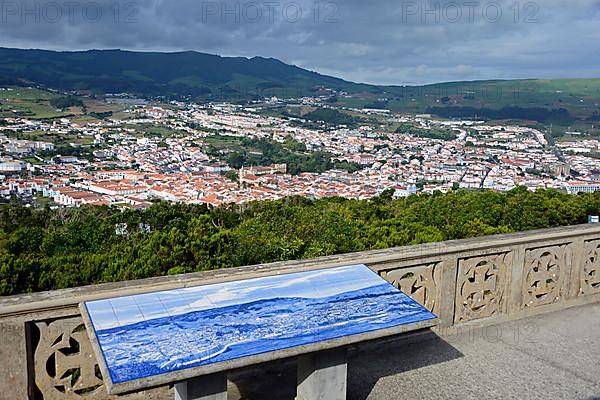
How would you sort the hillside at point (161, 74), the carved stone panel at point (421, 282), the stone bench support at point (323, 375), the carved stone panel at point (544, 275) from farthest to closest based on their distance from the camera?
the hillside at point (161, 74), the carved stone panel at point (544, 275), the carved stone panel at point (421, 282), the stone bench support at point (323, 375)

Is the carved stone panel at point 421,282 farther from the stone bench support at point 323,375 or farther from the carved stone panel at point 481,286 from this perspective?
the stone bench support at point 323,375

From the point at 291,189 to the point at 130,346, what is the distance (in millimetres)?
31686

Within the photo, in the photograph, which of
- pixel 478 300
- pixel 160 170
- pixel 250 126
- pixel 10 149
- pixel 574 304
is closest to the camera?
pixel 478 300

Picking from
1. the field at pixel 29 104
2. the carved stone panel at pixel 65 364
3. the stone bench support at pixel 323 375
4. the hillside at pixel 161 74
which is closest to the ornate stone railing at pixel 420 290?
the carved stone panel at pixel 65 364

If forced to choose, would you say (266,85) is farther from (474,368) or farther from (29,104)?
(474,368)

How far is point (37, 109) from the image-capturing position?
178 ft

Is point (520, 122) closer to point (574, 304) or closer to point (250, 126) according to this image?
point (250, 126)

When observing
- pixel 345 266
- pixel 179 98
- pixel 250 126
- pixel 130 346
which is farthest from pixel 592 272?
pixel 179 98

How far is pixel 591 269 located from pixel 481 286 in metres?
1.35

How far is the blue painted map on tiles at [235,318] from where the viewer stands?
228cm

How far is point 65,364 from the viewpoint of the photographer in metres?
2.93

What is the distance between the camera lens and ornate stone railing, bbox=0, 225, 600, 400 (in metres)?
2.82

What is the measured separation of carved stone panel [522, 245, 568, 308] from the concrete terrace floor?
0.78ft

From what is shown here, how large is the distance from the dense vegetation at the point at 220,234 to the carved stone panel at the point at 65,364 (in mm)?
2706
